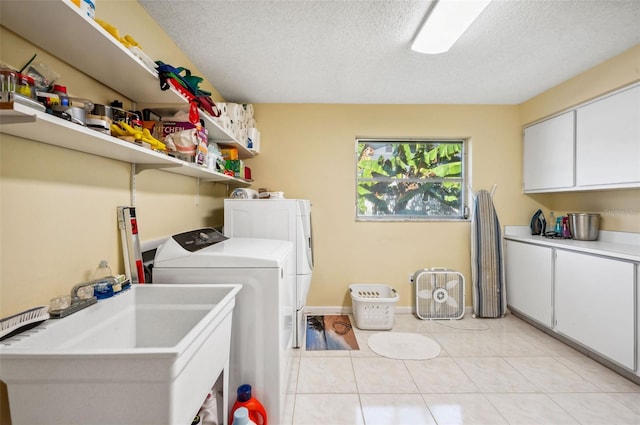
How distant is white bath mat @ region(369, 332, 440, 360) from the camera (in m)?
2.33

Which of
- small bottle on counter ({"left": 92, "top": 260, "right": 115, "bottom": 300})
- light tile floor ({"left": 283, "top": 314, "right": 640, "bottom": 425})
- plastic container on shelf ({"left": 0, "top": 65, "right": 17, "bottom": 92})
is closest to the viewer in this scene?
plastic container on shelf ({"left": 0, "top": 65, "right": 17, "bottom": 92})

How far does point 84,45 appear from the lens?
102 cm

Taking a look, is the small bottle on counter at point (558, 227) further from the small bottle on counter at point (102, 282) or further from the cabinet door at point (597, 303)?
the small bottle on counter at point (102, 282)

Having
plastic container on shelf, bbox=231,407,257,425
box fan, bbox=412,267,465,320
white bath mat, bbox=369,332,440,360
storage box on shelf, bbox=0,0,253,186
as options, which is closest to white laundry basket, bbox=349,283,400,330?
white bath mat, bbox=369,332,440,360

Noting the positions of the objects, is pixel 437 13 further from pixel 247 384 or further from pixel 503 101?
pixel 247 384

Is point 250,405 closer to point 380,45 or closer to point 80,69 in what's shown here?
point 80,69

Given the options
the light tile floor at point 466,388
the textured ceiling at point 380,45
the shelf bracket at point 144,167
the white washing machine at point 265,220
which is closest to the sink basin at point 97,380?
the shelf bracket at point 144,167

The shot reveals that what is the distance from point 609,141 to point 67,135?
3644 mm

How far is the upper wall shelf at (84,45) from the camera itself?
85cm

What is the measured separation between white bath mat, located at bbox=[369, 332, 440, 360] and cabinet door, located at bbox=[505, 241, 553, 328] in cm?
117

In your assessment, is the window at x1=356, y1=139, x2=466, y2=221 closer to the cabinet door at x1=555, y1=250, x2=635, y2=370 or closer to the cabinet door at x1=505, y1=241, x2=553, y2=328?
the cabinet door at x1=505, y1=241, x2=553, y2=328

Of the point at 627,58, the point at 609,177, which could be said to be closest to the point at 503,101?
the point at 627,58

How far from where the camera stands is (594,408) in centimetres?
173

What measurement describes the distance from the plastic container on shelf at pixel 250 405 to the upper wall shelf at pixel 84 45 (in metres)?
1.61
